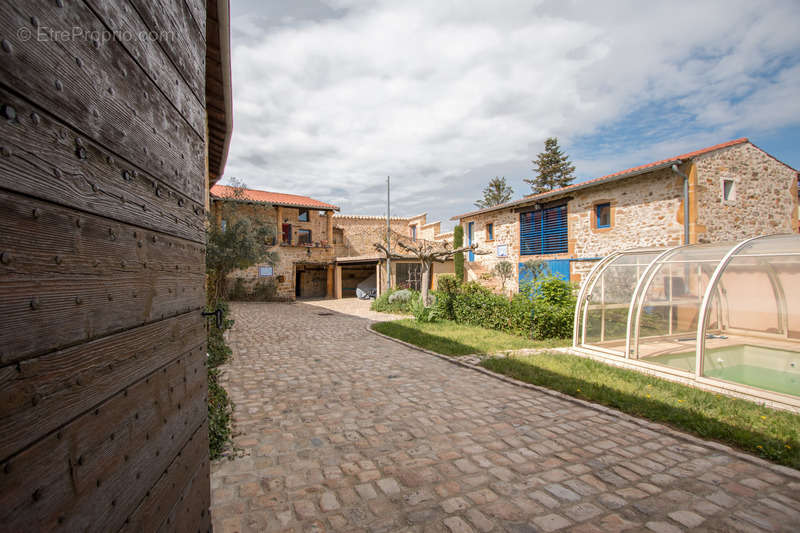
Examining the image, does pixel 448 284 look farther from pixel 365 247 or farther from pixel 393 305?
pixel 365 247

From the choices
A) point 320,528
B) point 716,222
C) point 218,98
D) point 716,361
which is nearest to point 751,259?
point 716,361

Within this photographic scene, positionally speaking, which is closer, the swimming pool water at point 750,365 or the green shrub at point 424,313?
the swimming pool water at point 750,365

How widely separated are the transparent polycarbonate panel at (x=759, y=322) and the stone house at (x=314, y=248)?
1318 cm

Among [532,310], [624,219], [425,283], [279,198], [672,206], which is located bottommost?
[532,310]

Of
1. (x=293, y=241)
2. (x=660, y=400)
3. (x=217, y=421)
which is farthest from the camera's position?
(x=293, y=241)

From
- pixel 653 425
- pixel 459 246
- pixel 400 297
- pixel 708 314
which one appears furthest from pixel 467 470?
pixel 459 246

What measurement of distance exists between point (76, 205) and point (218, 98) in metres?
6.59

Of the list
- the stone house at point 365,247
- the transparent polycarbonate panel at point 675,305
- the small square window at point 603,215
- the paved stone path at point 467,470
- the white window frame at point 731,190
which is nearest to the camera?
the paved stone path at point 467,470

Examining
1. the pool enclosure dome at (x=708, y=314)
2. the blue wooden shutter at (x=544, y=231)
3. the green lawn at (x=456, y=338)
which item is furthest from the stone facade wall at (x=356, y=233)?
the pool enclosure dome at (x=708, y=314)

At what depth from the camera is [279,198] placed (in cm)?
2255

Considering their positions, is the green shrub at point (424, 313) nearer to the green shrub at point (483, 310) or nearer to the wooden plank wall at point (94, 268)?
the green shrub at point (483, 310)

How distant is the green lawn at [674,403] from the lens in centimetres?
364

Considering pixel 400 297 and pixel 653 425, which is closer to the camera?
pixel 653 425

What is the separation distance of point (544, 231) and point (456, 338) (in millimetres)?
9394
